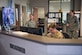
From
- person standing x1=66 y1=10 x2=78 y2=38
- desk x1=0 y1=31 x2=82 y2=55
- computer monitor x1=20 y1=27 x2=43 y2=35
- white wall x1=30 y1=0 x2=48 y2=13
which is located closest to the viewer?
desk x1=0 y1=31 x2=82 y2=55

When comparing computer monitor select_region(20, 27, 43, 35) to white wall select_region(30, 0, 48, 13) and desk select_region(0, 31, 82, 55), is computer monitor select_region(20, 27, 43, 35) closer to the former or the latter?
desk select_region(0, 31, 82, 55)

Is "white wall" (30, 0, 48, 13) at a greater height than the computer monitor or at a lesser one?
greater

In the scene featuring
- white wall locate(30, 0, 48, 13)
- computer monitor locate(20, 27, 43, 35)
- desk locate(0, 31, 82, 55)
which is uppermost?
white wall locate(30, 0, 48, 13)

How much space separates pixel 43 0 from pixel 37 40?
35.0 feet

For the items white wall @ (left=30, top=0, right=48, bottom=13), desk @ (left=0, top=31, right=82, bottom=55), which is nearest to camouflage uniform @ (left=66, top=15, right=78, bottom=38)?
desk @ (left=0, top=31, right=82, bottom=55)

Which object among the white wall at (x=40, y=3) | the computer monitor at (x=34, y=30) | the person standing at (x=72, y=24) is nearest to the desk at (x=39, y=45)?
the computer monitor at (x=34, y=30)

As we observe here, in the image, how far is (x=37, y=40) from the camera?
121 inches

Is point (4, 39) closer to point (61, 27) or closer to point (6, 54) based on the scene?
point (6, 54)

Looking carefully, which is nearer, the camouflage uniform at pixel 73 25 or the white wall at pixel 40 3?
the camouflage uniform at pixel 73 25

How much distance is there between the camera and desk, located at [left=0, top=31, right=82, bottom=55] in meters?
2.82

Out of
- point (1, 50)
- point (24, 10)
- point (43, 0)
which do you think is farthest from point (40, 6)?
point (1, 50)

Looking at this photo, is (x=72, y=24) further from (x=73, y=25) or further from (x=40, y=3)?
(x=40, y=3)

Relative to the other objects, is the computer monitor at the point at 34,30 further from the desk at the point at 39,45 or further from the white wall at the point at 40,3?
the white wall at the point at 40,3

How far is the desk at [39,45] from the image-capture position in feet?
9.25
